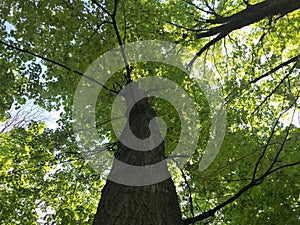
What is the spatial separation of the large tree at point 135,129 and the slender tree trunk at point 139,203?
0.01m

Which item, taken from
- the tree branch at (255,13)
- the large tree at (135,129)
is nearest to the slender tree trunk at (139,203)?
the large tree at (135,129)

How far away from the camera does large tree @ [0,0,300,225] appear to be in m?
3.48

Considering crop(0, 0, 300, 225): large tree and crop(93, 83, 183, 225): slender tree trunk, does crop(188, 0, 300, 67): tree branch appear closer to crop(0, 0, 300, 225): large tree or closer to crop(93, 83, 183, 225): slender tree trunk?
crop(0, 0, 300, 225): large tree

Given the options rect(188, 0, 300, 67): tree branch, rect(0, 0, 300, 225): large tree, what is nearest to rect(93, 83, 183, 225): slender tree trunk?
rect(0, 0, 300, 225): large tree

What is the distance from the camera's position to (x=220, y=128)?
5.86m

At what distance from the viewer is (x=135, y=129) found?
4.08 metres

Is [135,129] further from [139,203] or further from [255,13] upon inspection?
[255,13]

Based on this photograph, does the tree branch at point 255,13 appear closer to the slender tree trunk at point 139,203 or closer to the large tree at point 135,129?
the large tree at point 135,129

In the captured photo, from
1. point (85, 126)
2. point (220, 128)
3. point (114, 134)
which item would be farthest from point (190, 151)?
point (85, 126)

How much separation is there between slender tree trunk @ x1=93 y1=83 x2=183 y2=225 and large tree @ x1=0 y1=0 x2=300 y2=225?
1cm

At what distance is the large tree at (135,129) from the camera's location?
348 centimetres

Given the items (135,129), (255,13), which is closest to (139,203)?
(135,129)

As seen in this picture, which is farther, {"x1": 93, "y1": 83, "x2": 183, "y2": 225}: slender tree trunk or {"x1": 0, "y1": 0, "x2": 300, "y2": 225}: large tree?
{"x1": 0, "y1": 0, "x2": 300, "y2": 225}: large tree

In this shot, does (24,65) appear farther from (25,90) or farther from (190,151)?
(190,151)
